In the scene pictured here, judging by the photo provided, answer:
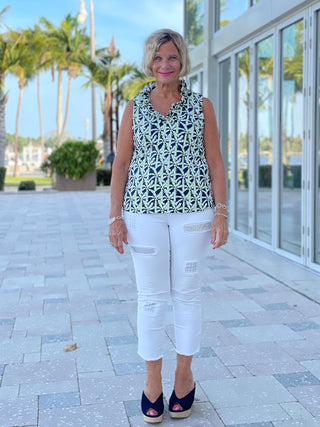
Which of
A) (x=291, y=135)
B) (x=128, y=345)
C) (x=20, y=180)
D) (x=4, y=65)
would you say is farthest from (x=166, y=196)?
(x=20, y=180)

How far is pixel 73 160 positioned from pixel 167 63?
57.9 ft

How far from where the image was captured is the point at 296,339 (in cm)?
375

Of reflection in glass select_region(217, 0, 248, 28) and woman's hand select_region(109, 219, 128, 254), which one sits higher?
reflection in glass select_region(217, 0, 248, 28)

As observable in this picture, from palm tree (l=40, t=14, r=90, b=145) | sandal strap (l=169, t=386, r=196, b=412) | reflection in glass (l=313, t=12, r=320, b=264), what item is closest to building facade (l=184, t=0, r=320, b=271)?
reflection in glass (l=313, t=12, r=320, b=264)

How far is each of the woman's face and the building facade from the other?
12.2 feet

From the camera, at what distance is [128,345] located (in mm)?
3664

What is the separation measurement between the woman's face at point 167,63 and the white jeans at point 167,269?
0.60 metres

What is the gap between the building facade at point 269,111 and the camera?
6.03 m

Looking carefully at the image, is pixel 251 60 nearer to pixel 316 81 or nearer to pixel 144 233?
pixel 316 81

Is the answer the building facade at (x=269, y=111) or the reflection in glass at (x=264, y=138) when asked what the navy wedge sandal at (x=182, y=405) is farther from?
the reflection in glass at (x=264, y=138)

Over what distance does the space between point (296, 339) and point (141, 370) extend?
1.10m

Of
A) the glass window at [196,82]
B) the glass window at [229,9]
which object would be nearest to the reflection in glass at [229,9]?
the glass window at [229,9]

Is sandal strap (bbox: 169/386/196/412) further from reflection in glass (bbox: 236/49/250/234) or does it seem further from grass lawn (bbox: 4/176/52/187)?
grass lawn (bbox: 4/176/52/187)

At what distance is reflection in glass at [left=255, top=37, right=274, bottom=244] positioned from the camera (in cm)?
720
